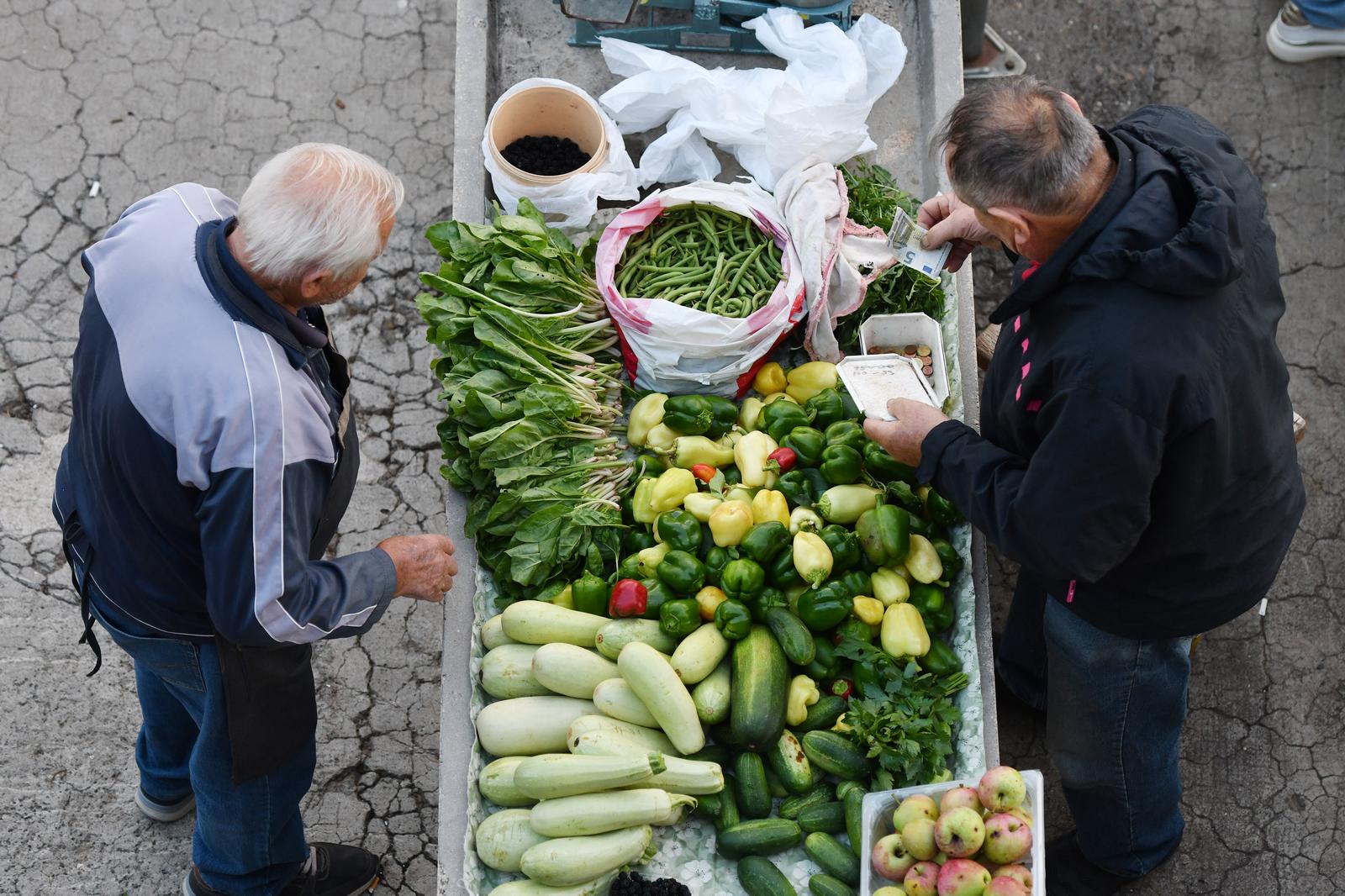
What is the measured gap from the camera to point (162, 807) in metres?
4.04

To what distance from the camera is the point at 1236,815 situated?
13.8 feet

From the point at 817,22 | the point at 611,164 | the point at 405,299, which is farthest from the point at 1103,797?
the point at 405,299

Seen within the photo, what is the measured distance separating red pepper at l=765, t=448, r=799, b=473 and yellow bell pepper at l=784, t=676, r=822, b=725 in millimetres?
658

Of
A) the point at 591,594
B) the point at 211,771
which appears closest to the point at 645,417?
the point at 591,594

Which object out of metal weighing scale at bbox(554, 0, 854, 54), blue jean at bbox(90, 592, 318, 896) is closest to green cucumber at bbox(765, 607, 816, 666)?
blue jean at bbox(90, 592, 318, 896)

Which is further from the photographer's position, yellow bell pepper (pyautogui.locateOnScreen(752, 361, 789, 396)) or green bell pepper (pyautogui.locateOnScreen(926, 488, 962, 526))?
yellow bell pepper (pyautogui.locateOnScreen(752, 361, 789, 396))

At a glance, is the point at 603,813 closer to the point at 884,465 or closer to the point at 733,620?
the point at 733,620

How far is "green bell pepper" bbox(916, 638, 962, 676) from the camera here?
10.9 feet

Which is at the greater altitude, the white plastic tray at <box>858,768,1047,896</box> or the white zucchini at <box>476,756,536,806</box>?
the white plastic tray at <box>858,768,1047,896</box>

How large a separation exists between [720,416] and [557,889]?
1565 mm

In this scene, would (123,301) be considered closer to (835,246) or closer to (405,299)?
(835,246)

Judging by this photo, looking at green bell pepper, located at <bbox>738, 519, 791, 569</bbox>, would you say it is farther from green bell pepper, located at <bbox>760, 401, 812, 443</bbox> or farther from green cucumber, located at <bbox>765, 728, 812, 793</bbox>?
green cucumber, located at <bbox>765, 728, 812, 793</bbox>

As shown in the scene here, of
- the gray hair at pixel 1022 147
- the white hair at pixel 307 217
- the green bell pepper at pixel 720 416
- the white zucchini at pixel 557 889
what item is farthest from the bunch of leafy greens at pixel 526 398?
the gray hair at pixel 1022 147

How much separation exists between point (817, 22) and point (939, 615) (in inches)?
100.0
